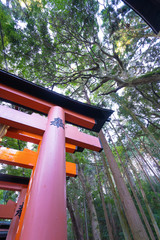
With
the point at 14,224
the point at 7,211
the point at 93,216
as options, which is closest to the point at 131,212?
the point at 14,224

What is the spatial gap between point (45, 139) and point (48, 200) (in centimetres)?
76

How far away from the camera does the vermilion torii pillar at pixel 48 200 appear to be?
2.59 feet

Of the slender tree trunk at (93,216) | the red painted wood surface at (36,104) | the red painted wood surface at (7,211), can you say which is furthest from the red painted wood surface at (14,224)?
the slender tree trunk at (93,216)

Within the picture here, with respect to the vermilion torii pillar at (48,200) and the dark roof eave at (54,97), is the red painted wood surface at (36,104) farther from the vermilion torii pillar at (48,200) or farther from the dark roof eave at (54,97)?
Answer: the vermilion torii pillar at (48,200)

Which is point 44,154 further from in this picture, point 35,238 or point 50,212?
point 35,238

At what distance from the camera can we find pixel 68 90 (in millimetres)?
8711

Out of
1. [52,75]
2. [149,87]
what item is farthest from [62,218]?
[149,87]

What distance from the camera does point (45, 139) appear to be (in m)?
1.59

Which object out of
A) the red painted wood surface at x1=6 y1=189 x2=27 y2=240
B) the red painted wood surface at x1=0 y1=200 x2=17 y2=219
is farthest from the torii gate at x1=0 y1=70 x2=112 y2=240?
the red painted wood surface at x1=0 y1=200 x2=17 y2=219

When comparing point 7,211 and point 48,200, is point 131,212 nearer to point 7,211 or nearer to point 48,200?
point 7,211

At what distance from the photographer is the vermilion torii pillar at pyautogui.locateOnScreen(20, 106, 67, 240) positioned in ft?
2.59

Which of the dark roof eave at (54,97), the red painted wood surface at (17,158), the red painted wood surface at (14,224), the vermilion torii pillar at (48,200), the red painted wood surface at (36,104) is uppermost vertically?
the dark roof eave at (54,97)

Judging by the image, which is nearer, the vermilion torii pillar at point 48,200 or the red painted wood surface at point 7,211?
the vermilion torii pillar at point 48,200

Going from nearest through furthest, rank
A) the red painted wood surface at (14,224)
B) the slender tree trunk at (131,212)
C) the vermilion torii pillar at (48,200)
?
the vermilion torii pillar at (48,200) → the red painted wood surface at (14,224) → the slender tree trunk at (131,212)
